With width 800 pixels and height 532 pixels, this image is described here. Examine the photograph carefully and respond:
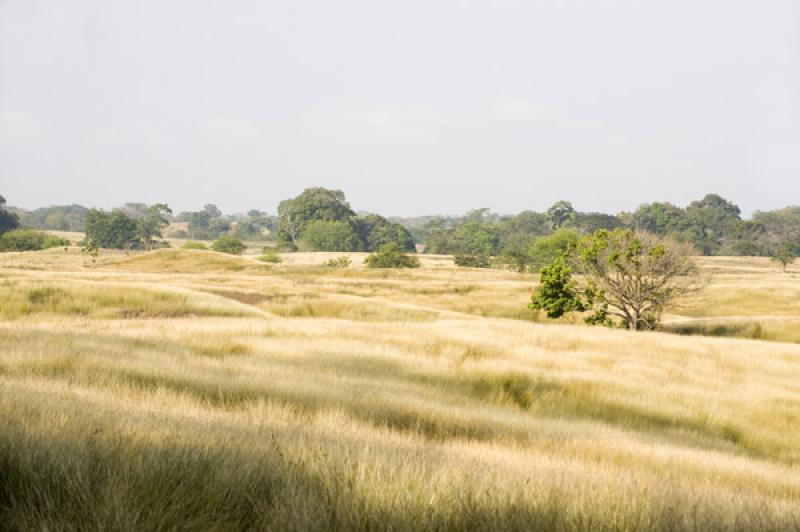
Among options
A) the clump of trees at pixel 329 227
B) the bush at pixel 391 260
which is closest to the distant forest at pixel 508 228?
the clump of trees at pixel 329 227

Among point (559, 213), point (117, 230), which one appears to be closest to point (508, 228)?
point (559, 213)

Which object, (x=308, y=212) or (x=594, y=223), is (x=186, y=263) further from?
(x=594, y=223)

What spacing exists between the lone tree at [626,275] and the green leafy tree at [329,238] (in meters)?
115

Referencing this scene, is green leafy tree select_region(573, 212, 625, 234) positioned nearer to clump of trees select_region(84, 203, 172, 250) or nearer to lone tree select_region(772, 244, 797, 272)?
lone tree select_region(772, 244, 797, 272)

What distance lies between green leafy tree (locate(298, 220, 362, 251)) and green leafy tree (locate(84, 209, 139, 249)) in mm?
40564

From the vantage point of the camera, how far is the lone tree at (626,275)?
125 ft

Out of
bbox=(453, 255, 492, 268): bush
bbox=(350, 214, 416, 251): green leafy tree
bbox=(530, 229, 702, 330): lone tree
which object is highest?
bbox=(350, 214, 416, 251): green leafy tree

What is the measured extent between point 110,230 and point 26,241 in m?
20.9

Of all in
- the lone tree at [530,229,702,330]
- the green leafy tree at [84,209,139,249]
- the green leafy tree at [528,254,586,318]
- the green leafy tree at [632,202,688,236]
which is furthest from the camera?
the green leafy tree at [632,202,688,236]

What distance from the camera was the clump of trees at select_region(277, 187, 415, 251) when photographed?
154m

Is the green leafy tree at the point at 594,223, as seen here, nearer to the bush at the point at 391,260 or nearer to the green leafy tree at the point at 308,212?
the green leafy tree at the point at 308,212

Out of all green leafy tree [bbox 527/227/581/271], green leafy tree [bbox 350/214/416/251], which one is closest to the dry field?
green leafy tree [bbox 527/227/581/271]

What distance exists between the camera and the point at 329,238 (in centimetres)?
15300

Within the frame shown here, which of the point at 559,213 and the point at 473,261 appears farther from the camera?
the point at 559,213
